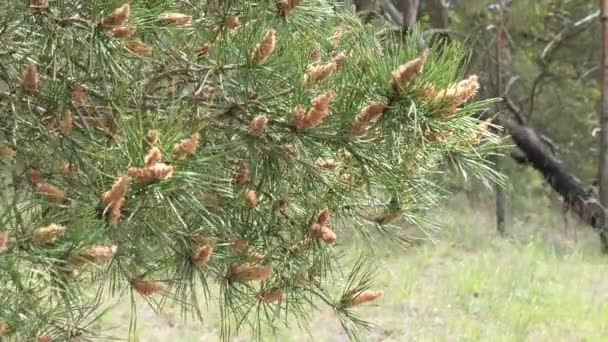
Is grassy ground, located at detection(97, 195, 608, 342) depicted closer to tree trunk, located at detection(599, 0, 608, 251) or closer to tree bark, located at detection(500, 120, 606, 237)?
tree bark, located at detection(500, 120, 606, 237)

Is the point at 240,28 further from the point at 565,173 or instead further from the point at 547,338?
the point at 565,173

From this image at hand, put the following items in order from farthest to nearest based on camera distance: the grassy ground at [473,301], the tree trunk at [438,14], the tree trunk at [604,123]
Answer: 1. the tree trunk at [438,14]
2. the tree trunk at [604,123]
3. the grassy ground at [473,301]

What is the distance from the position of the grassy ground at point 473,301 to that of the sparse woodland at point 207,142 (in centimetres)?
191

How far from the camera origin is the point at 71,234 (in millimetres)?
1238

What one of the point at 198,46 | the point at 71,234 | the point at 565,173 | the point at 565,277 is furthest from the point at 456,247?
the point at 71,234

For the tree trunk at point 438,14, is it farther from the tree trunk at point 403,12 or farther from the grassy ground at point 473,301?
the grassy ground at point 473,301

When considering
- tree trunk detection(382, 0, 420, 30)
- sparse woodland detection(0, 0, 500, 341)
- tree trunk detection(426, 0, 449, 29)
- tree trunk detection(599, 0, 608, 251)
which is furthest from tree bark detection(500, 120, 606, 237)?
sparse woodland detection(0, 0, 500, 341)

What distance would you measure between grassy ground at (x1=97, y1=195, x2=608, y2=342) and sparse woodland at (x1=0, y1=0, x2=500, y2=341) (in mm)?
1910

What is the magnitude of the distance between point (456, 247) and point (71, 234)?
5220mm

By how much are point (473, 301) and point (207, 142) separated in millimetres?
3487

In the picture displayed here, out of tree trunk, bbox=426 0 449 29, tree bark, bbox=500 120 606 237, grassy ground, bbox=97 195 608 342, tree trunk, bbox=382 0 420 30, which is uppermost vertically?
tree trunk, bbox=382 0 420 30

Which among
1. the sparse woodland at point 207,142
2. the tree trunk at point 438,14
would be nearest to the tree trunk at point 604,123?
the tree trunk at point 438,14

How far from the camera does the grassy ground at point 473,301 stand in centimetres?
432

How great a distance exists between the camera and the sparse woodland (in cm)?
128
